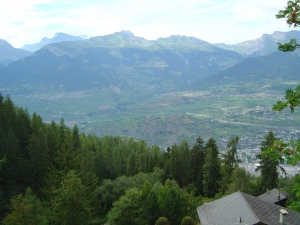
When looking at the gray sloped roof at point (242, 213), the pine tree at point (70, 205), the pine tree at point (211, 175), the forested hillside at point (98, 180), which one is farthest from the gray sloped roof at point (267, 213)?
the pine tree at point (211, 175)

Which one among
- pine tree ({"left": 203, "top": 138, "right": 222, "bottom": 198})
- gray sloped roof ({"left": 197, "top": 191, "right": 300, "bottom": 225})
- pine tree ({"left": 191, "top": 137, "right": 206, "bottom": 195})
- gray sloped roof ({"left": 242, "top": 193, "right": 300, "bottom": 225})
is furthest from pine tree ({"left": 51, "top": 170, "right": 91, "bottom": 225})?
pine tree ({"left": 191, "top": 137, "right": 206, "bottom": 195})

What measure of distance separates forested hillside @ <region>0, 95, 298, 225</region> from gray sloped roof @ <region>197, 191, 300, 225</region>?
482 centimetres

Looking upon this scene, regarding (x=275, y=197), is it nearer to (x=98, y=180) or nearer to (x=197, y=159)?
(x=197, y=159)

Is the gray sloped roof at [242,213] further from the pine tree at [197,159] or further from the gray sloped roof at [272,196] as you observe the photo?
the pine tree at [197,159]

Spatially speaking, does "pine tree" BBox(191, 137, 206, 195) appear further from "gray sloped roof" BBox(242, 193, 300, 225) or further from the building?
"gray sloped roof" BBox(242, 193, 300, 225)

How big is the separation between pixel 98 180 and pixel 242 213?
29.8 metres

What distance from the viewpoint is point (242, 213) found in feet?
74.6

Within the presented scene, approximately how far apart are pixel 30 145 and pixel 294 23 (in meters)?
38.1

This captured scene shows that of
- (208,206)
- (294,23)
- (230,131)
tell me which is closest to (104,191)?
(208,206)

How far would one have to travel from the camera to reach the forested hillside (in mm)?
22656

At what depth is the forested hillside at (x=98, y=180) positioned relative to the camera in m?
22.7

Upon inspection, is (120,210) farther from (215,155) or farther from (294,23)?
(215,155)

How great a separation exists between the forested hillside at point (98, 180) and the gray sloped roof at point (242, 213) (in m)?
4.82

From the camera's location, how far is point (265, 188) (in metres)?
41.6
